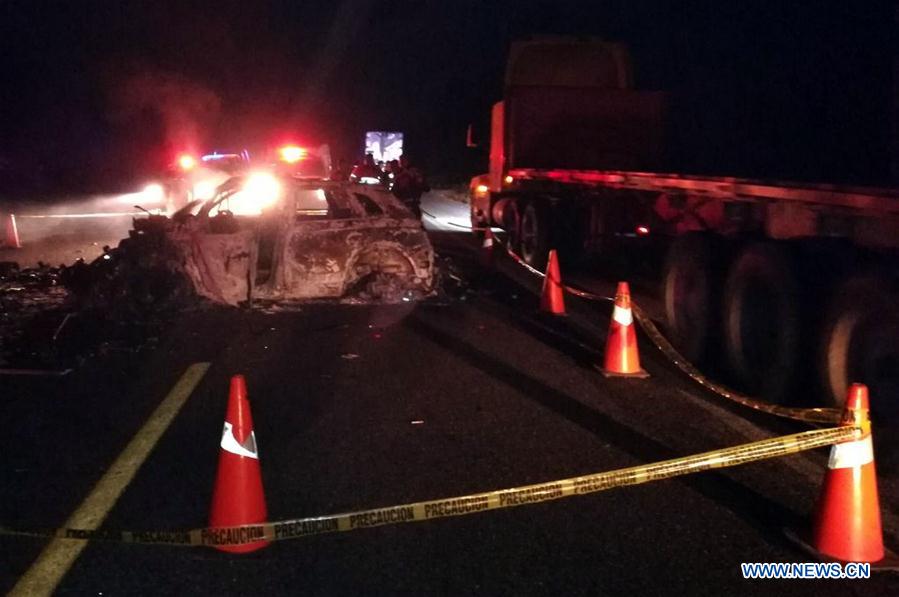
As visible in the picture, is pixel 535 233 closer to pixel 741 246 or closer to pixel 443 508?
pixel 741 246

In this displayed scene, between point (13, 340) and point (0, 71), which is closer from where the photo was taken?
point (13, 340)

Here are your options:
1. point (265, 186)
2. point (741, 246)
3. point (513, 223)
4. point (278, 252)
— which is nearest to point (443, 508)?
point (741, 246)

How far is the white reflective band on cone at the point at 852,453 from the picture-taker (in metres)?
4.43

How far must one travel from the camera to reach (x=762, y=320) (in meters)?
7.71

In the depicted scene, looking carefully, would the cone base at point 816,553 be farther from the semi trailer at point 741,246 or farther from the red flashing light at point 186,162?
the red flashing light at point 186,162

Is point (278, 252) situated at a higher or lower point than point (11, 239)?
higher

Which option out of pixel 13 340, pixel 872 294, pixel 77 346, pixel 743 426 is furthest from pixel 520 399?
pixel 13 340

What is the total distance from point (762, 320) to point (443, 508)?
166 inches

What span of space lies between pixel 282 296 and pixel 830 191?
624 centimetres

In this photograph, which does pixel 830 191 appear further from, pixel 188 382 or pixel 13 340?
pixel 13 340

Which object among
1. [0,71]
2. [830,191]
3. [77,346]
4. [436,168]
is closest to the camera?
[830,191]

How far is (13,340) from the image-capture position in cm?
973

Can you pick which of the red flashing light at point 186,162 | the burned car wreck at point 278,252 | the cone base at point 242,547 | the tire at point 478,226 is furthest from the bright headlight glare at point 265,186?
the red flashing light at point 186,162

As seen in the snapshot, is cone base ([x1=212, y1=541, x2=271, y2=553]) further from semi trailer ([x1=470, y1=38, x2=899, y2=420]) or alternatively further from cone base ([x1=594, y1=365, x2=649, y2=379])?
cone base ([x1=594, y1=365, x2=649, y2=379])
